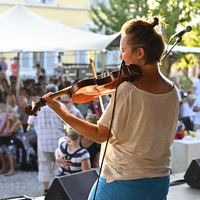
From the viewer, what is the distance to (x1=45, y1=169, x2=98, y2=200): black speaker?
117 inches

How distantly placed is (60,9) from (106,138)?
18168 millimetres

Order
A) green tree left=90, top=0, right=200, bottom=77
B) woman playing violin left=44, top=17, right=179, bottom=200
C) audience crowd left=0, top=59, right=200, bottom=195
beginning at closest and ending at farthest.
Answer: woman playing violin left=44, top=17, right=179, bottom=200, audience crowd left=0, top=59, right=200, bottom=195, green tree left=90, top=0, right=200, bottom=77

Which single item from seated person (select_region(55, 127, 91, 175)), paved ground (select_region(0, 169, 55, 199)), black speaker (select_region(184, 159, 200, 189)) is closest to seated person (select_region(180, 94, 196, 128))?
paved ground (select_region(0, 169, 55, 199))

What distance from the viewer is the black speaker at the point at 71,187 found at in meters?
Answer: 2.98

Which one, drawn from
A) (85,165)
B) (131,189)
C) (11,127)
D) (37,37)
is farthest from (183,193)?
(37,37)

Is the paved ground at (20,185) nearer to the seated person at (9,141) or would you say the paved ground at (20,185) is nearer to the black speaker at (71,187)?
the seated person at (9,141)

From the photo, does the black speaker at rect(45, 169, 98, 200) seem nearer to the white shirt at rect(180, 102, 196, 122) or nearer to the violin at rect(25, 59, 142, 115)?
the violin at rect(25, 59, 142, 115)

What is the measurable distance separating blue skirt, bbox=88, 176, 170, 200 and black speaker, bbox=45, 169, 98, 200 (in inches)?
53.6

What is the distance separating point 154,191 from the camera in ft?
5.47

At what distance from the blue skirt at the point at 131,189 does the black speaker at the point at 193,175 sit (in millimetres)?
2542

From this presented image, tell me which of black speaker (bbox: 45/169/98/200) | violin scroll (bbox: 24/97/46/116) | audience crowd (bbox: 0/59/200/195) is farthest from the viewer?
audience crowd (bbox: 0/59/200/195)

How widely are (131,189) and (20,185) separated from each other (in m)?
3.86

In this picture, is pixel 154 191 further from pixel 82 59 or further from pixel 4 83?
pixel 82 59

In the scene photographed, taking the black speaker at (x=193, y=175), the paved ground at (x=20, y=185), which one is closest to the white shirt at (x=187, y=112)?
the paved ground at (x=20, y=185)
